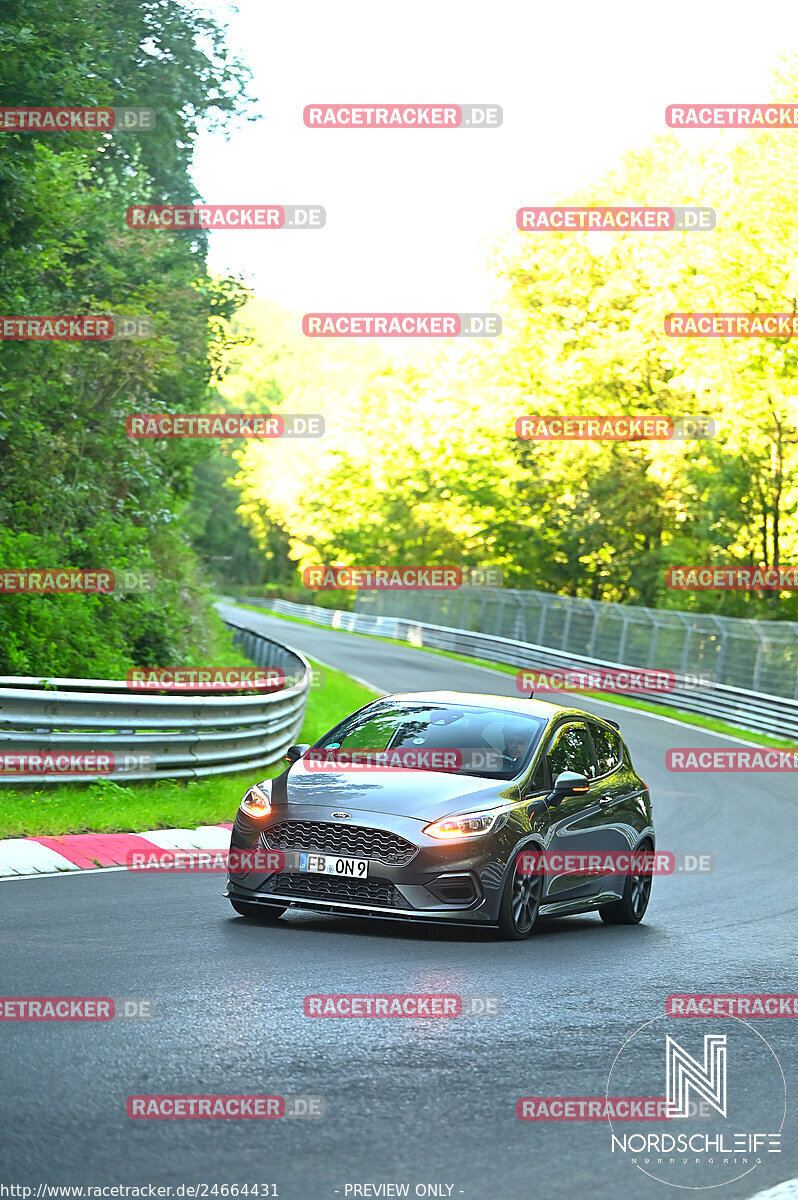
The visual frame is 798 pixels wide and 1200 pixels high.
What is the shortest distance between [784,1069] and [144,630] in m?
16.0

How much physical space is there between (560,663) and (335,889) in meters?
39.1

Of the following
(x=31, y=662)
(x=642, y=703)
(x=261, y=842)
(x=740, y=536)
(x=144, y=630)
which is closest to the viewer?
(x=261, y=842)

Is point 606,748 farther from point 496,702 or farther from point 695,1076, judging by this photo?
point 695,1076

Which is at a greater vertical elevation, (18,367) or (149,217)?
(149,217)

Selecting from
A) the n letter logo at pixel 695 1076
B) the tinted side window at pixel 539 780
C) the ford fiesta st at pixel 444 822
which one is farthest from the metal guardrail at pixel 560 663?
the n letter logo at pixel 695 1076

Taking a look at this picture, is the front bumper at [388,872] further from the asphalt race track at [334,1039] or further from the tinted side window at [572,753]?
the tinted side window at [572,753]

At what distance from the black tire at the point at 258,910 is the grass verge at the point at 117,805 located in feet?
10.1

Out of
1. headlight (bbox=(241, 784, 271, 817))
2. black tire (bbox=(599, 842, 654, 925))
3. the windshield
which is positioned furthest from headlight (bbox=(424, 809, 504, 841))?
black tire (bbox=(599, 842, 654, 925))

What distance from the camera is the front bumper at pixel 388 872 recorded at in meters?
8.79

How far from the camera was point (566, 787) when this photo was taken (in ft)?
32.6

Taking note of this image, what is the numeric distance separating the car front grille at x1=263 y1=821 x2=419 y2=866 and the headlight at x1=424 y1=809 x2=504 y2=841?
0.17 metres

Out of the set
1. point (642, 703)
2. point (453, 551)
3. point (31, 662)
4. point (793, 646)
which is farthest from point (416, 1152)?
point (453, 551)

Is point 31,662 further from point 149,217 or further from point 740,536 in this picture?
point 740,536

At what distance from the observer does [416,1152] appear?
15.8ft
